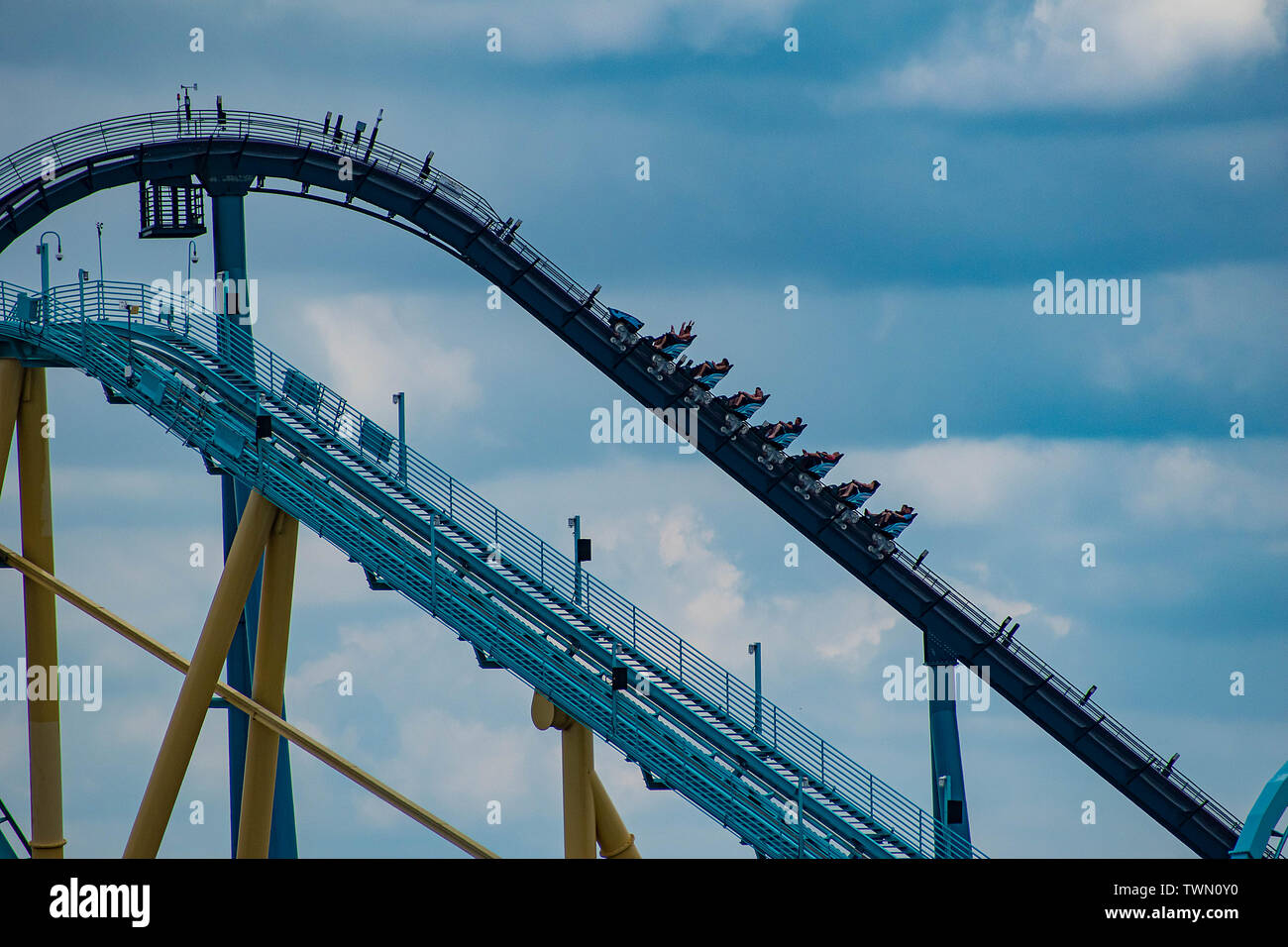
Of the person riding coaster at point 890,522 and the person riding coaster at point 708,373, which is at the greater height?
the person riding coaster at point 708,373

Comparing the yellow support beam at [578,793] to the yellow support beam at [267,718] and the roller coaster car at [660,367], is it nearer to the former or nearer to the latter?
the yellow support beam at [267,718]

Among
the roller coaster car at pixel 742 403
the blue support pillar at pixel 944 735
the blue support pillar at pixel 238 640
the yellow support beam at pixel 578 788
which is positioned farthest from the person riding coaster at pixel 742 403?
the yellow support beam at pixel 578 788

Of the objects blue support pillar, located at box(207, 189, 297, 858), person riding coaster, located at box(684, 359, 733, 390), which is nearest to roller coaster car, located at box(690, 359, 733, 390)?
person riding coaster, located at box(684, 359, 733, 390)

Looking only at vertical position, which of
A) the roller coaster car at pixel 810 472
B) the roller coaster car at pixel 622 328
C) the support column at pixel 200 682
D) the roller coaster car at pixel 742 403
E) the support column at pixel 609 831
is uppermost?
the roller coaster car at pixel 622 328

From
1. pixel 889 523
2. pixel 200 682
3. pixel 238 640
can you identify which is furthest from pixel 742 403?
pixel 200 682
